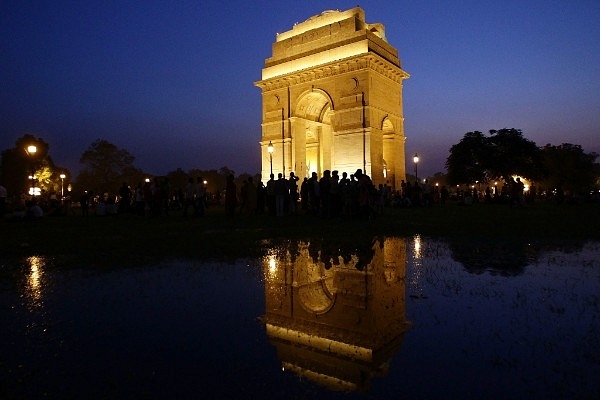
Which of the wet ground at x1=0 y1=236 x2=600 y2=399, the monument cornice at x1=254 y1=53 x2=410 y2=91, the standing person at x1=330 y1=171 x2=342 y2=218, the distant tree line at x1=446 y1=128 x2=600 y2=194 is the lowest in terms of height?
the wet ground at x1=0 y1=236 x2=600 y2=399

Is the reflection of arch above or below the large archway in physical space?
below

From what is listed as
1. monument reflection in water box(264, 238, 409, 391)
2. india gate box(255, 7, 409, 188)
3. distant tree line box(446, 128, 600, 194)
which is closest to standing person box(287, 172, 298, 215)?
monument reflection in water box(264, 238, 409, 391)

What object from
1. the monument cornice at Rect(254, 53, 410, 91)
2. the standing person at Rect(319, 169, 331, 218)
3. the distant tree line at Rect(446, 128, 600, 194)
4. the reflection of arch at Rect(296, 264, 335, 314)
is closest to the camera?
the reflection of arch at Rect(296, 264, 335, 314)

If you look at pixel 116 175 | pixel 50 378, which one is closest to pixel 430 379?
pixel 50 378

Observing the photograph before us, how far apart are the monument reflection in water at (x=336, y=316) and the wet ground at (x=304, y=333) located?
14 mm

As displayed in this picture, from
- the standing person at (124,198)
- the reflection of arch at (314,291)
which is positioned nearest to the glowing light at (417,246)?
the reflection of arch at (314,291)

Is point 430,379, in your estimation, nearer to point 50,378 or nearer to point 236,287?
point 50,378

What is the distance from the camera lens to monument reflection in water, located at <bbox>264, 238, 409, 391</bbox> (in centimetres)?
236

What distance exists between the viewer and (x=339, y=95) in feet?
98.3

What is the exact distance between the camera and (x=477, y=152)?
5316 cm

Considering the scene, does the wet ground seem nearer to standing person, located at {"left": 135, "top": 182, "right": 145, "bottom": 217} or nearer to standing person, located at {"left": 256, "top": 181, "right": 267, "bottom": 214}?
standing person, located at {"left": 256, "top": 181, "right": 267, "bottom": 214}

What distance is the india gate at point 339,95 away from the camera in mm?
29016

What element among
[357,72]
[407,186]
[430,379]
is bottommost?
[430,379]

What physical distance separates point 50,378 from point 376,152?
93.2 feet
